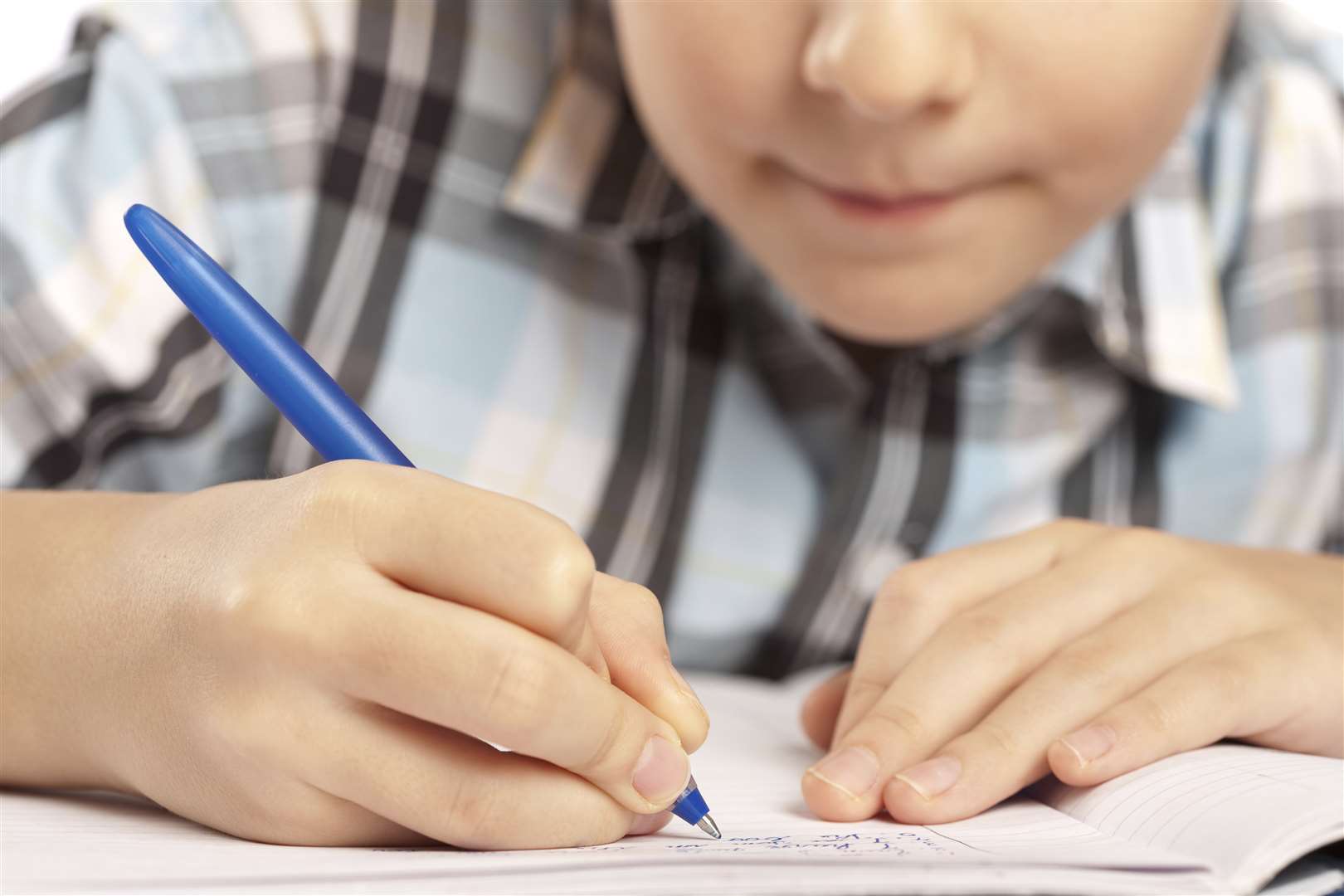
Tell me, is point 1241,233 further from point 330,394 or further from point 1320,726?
point 330,394

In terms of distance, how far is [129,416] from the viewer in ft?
2.16

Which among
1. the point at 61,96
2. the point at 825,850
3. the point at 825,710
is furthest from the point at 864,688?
the point at 61,96

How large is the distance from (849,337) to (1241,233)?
0.24 meters

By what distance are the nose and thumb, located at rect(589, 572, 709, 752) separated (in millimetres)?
216

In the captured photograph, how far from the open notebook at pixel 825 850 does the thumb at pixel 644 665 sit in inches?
1.1

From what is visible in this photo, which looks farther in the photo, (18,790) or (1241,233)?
(1241,233)

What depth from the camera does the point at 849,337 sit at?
0.77 m

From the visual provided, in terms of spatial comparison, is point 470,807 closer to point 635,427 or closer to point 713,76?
point 713,76

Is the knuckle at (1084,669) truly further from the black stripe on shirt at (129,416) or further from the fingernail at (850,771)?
the black stripe on shirt at (129,416)

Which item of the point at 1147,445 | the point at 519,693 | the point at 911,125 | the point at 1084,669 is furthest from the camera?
the point at 1147,445

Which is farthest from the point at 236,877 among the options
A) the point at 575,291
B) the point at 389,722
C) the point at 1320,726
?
the point at 575,291

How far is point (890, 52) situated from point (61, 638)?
0.32m

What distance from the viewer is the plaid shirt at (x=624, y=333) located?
0.67 m

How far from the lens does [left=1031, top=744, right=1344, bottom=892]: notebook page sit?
11.4 inches
